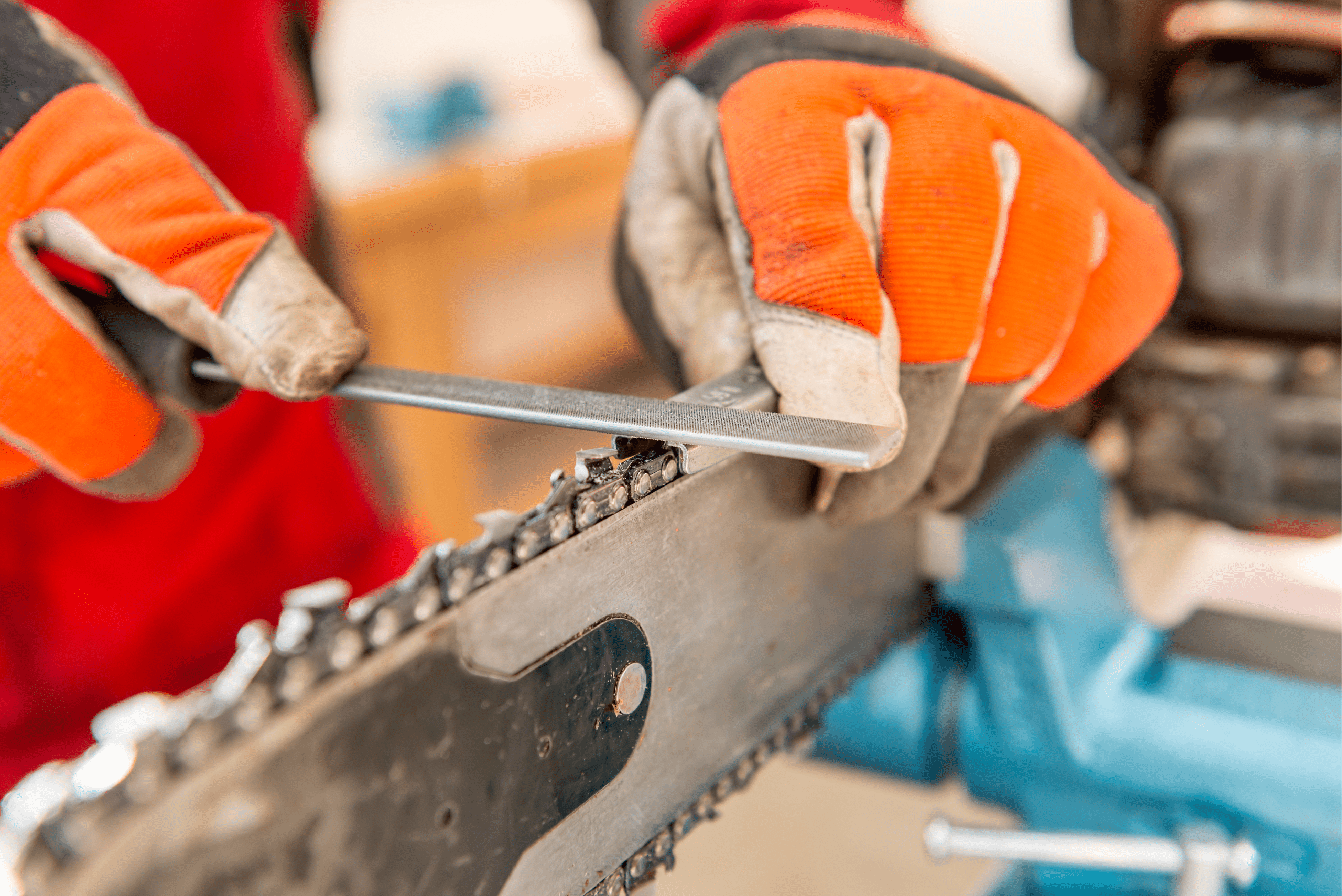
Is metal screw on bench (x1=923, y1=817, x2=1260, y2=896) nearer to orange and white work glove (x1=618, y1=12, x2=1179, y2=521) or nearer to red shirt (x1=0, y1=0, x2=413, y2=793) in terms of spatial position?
orange and white work glove (x1=618, y1=12, x2=1179, y2=521)

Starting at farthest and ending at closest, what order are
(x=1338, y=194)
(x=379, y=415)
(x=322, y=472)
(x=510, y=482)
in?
(x=510, y=482) → (x=379, y=415) → (x=322, y=472) → (x=1338, y=194)

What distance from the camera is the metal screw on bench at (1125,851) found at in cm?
73

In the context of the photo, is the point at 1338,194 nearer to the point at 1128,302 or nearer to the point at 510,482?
the point at 1128,302

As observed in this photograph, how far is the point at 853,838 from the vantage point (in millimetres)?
1155

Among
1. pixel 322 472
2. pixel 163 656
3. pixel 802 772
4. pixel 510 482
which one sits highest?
pixel 322 472

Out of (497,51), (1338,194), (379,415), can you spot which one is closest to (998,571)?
(1338,194)

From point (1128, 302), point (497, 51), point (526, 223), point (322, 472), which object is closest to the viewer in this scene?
point (1128, 302)

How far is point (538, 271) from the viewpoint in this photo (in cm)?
329

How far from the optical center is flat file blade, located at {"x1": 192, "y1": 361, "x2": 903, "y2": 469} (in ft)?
1.58

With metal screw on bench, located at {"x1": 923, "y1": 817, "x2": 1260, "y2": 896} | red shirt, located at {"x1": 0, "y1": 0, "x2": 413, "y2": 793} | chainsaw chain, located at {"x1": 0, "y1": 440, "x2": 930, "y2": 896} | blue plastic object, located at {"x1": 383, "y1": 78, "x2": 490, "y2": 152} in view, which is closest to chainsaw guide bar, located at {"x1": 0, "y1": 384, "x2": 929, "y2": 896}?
chainsaw chain, located at {"x1": 0, "y1": 440, "x2": 930, "y2": 896}

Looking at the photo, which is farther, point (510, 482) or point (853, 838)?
point (510, 482)

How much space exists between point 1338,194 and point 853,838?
93 centimetres

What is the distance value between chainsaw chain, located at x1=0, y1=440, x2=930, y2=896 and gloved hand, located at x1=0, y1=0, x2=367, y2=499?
0.72ft

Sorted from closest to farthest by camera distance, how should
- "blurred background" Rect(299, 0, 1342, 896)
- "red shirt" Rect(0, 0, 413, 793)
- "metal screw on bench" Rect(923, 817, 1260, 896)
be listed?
1. "metal screw on bench" Rect(923, 817, 1260, 896)
2. "red shirt" Rect(0, 0, 413, 793)
3. "blurred background" Rect(299, 0, 1342, 896)
